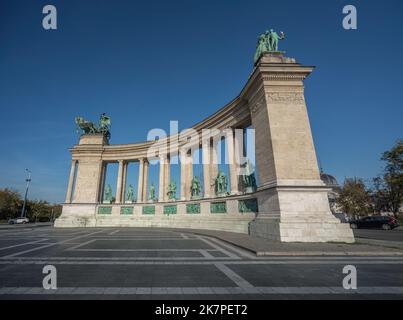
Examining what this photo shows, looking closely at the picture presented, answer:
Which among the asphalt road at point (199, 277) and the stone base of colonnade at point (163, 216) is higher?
the stone base of colonnade at point (163, 216)

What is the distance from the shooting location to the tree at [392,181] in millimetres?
38438

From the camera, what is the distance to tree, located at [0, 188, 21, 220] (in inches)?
2293

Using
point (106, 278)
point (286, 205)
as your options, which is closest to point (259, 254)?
point (286, 205)

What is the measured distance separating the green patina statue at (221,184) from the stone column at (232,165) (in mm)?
1921

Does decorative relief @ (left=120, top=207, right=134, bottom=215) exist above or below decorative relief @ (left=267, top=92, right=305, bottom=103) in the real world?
below

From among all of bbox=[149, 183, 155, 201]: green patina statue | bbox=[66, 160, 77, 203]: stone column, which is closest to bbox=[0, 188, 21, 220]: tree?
bbox=[66, 160, 77, 203]: stone column

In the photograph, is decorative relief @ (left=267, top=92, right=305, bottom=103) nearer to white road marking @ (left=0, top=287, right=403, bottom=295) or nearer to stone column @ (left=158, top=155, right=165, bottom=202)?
white road marking @ (left=0, top=287, right=403, bottom=295)

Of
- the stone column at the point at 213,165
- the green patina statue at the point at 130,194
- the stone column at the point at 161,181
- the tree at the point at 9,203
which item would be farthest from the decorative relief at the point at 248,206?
the tree at the point at 9,203

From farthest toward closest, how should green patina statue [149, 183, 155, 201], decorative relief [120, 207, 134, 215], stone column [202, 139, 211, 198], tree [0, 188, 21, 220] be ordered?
tree [0, 188, 21, 220] < green patina statue [149, 183, 155, 201] < decorative relief [120, 207, 134, 215] < stone column [202, 139, 211, 198]

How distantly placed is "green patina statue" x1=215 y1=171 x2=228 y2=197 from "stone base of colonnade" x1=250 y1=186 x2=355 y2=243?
8.58 meters

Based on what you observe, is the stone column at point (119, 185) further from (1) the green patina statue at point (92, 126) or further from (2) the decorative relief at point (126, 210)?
(1) the green patina statue at point (92, 126)

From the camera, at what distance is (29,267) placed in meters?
7.90

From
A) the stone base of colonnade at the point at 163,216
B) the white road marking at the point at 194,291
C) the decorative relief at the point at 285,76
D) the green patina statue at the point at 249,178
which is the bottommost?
the white road marking at the point at 194,291
